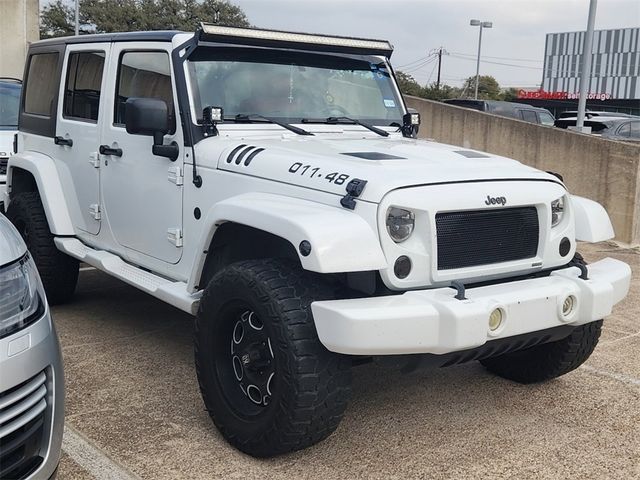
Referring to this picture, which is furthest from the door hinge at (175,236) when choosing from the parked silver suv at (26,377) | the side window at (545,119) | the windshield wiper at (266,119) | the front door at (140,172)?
the side window at (545,119)

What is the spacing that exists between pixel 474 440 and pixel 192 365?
1.83 meters

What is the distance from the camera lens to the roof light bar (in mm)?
4273

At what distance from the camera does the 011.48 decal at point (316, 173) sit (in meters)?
3.40

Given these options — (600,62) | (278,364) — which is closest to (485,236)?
(278,364)

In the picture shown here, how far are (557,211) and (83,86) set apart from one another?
11.0 feet

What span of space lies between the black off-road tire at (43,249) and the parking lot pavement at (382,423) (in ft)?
1.59

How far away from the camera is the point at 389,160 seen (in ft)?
12.0

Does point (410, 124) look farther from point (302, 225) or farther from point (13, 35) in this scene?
point (13, 35)

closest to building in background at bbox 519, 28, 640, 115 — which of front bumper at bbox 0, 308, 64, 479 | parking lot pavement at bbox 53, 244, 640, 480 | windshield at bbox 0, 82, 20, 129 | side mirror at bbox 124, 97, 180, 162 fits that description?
windshield at bbox 0, 82, 20, 129

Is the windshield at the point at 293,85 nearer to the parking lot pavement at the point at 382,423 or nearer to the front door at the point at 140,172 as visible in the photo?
the front door at the point at 140,172

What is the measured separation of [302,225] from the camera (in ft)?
10.2

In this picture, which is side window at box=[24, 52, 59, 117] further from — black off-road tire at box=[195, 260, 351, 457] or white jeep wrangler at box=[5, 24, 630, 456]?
black off-road tire at box=[195, 260, 351, 457]

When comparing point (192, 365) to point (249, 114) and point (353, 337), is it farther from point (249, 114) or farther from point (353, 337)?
point (353, 337)

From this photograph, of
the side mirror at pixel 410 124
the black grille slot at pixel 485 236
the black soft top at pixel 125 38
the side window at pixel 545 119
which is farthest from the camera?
the side window at pixel 545 119
